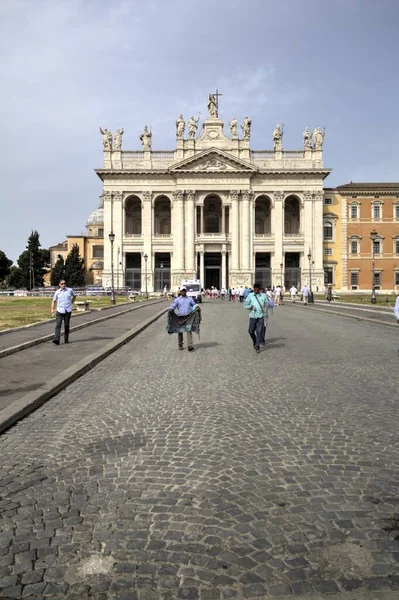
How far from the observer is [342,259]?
70062mm

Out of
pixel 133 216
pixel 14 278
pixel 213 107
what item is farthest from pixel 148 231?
pixel 14 278

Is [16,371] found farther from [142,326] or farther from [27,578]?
[142,326]

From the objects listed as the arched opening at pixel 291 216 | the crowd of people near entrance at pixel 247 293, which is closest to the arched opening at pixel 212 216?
the arched opening at pixel 291 216

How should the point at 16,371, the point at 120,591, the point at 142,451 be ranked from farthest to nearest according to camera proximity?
the point at 16,371 → the point at 142,451 → the point at 120,591

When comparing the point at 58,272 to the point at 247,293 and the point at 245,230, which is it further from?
the point at 247,293

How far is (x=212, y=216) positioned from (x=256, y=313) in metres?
62.6

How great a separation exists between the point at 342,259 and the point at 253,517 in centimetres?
7009

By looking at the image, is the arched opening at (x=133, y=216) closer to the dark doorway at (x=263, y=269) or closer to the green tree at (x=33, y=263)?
the dark doorway at (x=263, y=269)

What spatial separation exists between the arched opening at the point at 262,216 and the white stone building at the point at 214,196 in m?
2.87

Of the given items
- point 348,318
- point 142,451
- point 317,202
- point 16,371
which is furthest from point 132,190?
point 142,451

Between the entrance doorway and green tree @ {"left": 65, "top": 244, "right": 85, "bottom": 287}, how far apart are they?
66.5ft

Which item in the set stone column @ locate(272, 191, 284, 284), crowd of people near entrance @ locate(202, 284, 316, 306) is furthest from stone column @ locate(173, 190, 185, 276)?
stone column @ locate(272, 191, 284, 284)

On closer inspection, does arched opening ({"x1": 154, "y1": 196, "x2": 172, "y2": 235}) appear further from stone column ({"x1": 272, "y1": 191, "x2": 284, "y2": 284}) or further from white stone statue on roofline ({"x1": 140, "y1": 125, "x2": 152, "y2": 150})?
stone column ({"x1": 272, "y1": 191, "x2": 284, "y2": 284})

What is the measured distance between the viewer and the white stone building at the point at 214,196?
6700cm
